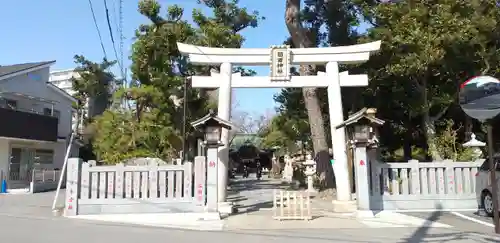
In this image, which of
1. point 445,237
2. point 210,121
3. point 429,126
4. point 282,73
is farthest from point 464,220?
point 429,126

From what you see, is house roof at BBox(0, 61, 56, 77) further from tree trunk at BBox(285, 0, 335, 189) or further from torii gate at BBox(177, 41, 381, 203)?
tree trunk at BBox(285, 0, 335, 189)

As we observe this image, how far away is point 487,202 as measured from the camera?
470 inches

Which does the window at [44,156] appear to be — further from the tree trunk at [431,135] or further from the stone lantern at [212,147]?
the tree trunk at [431,135]

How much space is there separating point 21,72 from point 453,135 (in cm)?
2397

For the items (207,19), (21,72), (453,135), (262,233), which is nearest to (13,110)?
(21,72)

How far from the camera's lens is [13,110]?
23.5 metres

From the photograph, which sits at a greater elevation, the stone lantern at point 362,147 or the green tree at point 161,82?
→ the green tree at point 161,82

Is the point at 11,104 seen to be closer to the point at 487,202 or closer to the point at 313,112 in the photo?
the point at 313,112

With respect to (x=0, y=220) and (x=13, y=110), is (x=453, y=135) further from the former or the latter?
(x=13, y=110)

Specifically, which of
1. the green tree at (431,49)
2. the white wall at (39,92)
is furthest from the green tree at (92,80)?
the green tree at (431,49)

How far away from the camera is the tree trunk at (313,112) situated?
19359mm

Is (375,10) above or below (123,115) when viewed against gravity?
above

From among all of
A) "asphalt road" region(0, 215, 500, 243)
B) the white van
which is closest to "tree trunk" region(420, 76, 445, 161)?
the white van

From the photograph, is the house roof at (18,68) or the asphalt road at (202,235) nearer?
the asphalt road at (202,235)
